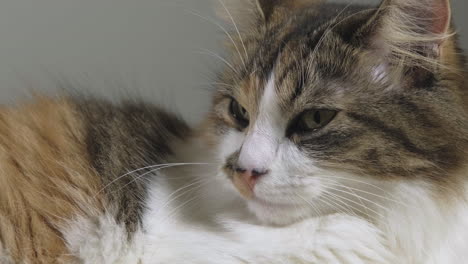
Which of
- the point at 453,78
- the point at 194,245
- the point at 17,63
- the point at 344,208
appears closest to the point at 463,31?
the point at 453,78

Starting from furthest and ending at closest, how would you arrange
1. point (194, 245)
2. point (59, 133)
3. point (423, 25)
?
point (59, 133), point (194, 245), point (423, 25)

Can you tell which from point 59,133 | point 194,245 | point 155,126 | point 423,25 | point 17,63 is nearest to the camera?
point 423,25

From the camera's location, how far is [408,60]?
1021 millimetres

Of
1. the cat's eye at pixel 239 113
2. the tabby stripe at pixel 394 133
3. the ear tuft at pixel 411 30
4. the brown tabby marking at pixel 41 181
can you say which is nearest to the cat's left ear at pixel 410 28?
the ear tuft at pixel 411 30

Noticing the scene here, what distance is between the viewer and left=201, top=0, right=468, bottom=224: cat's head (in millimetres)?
999

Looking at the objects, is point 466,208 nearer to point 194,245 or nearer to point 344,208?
point 344,208

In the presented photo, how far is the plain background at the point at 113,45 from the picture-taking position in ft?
5.58

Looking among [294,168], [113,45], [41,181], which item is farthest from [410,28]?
[113,45]

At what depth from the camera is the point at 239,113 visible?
46.8 inches

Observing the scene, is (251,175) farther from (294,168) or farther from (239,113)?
(239,113)

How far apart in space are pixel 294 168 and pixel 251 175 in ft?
0.25

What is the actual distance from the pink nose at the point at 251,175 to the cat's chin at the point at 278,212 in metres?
0.04

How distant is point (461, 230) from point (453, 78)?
0.28m

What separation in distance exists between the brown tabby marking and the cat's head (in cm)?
33
